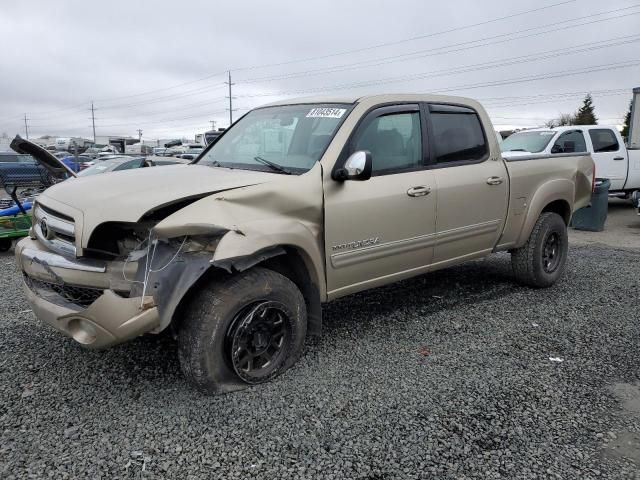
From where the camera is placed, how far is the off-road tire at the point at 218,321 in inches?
120

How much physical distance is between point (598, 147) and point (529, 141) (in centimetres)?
177

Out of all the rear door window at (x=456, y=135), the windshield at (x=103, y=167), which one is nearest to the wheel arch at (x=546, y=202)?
the rear door window at (x=456, y=135)

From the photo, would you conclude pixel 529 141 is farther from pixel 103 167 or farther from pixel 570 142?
pixel 103 167

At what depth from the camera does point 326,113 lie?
13.0 feet

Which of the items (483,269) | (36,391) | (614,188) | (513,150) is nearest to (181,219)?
(36,391)

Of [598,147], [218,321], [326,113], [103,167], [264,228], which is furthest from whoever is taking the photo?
[103,167]

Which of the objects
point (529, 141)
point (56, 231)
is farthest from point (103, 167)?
point (56, 231)

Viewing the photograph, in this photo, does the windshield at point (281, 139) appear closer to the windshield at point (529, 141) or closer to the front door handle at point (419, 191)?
the front door handle at point (419, 191)

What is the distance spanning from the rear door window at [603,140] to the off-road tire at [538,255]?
7.36 meters

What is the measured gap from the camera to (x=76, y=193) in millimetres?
3324

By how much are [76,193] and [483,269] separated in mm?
4893

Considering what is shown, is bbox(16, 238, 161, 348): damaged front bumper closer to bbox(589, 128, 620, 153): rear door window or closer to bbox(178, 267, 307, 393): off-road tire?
bbox(178, 267, 307, 393): off-road tire

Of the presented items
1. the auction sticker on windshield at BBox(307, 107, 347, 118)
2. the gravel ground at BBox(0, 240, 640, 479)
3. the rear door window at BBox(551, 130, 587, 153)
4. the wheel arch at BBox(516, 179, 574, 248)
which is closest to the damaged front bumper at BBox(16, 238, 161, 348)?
the gravel ground at BBox(0, 240, 640, 479)

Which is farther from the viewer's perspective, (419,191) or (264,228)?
(419,191)
